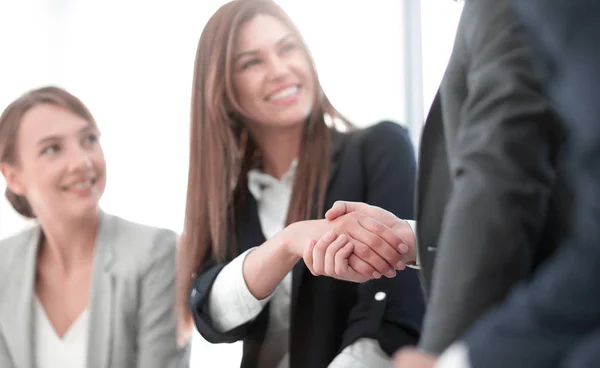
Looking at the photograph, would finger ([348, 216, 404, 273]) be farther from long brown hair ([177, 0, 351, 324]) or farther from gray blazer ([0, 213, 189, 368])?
gray blazer ([0, 213, 189, 368])

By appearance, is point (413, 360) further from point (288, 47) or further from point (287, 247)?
point (288, 47)

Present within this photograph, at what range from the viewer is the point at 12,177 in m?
1.52

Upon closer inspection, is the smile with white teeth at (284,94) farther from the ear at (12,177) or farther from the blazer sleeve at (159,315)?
the ear at (12,177)

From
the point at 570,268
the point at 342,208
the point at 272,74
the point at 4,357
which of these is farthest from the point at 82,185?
the point at 570,268

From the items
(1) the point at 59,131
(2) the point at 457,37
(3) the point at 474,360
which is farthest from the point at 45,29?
(3) the point at 474,360

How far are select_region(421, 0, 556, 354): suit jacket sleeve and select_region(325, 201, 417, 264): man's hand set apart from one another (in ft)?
1.53

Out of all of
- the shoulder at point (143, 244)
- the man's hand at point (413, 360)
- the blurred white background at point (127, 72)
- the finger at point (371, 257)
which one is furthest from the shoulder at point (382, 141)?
the man's hand at point (413, 360)

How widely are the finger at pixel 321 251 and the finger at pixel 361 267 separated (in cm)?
4

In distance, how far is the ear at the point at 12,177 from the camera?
1.51 meters

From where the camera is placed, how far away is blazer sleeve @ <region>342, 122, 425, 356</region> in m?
1.04

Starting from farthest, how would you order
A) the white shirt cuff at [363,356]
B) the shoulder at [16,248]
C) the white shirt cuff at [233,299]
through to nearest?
the shoulder at [16,248]
the white shirt cuff at [233,299]
the white shirt cuff at [363,356]

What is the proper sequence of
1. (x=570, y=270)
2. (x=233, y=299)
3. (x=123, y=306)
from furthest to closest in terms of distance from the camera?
(x=123, y=306) < (x=233, y=299) < (x=570, y=270)

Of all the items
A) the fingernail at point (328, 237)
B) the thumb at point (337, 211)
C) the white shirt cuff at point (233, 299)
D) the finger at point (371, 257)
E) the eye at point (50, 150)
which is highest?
the eye at point (50, 150)

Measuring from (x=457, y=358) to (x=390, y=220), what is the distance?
59 centimetres
